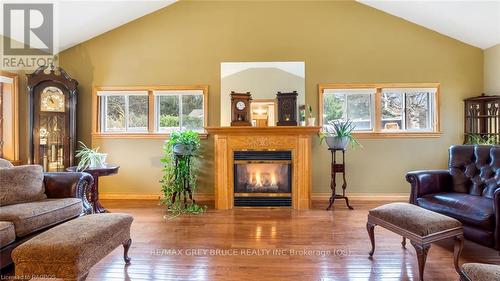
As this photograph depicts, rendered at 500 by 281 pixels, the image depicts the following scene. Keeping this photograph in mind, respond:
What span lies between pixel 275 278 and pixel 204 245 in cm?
92

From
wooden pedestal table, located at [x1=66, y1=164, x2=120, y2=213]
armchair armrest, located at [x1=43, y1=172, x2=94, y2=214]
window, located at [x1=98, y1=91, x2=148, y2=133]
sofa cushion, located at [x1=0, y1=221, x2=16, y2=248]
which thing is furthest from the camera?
window, located at [x1=98, y1=91, x2=148, y2=133]

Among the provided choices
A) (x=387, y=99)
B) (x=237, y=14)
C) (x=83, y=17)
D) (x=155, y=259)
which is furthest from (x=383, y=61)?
(x=83, y=17)

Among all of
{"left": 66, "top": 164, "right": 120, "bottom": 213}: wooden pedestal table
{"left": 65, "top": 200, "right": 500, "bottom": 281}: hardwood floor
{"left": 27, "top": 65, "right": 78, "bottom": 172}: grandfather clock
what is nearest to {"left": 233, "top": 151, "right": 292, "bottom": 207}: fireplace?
{"left": 65, "top": 200, "right": 500, "bottom": 281}: hardwood floor

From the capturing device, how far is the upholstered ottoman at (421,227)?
201cm

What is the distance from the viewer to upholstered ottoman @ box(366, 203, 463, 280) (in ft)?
6.61

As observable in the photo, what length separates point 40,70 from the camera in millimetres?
4078

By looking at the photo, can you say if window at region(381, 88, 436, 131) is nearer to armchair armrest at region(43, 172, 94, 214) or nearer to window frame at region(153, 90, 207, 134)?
window frame at region(153, 90, 207, 134)

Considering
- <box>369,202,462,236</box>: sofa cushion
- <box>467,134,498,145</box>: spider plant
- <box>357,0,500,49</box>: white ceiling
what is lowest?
<box>369,202,462,236</box>: sofa cushion

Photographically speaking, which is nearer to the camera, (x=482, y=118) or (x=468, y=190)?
(x=468, y=190)

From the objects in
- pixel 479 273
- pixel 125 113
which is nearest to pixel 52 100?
pixel 125 113

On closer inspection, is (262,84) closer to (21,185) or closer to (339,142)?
(339,142)

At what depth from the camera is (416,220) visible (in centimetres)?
210

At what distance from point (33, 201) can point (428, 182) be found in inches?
165

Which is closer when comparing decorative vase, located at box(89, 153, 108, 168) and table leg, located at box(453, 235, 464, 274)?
table leg, located at box(453, 235, 464, 274)
